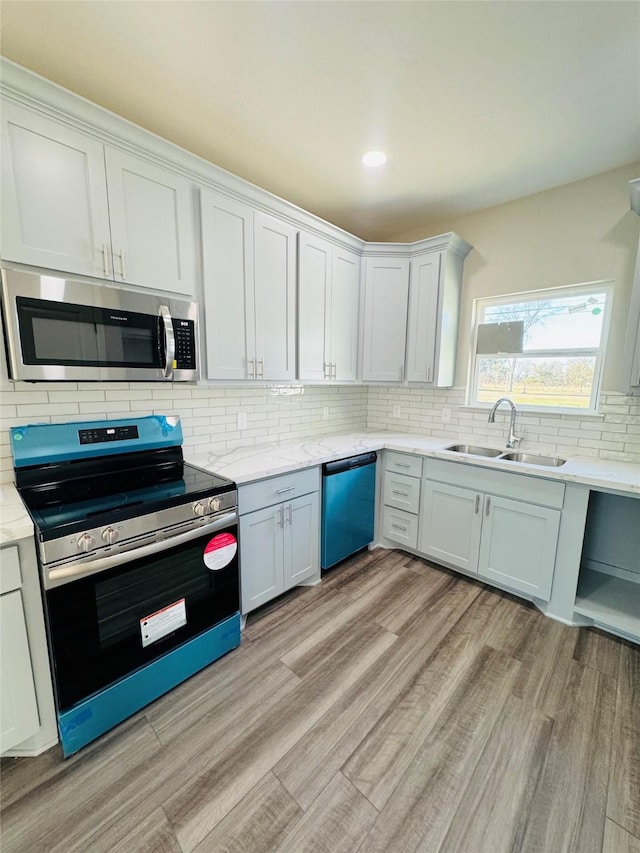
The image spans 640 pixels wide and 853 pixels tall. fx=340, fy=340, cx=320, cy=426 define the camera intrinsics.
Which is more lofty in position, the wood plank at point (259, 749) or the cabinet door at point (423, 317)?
the cabinet door at point (423, 317)

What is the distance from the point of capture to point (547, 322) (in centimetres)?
257

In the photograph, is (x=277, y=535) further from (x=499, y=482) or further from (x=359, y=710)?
(x=499, y=482)

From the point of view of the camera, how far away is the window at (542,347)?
2373 mm

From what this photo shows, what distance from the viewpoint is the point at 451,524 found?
2.52 m

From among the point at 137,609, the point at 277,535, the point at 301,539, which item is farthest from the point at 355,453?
the point at 137,609

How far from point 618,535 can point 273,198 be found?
10.6 feet

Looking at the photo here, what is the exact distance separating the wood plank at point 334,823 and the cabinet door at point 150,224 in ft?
7.39

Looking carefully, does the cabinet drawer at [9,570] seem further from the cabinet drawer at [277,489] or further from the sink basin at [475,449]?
the sink basin at [475,449]

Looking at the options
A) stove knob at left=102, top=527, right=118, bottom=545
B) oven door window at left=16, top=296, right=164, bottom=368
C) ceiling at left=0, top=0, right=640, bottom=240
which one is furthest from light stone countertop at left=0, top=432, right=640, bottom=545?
ceiling at left=0, top=0, right=640, bottom=240

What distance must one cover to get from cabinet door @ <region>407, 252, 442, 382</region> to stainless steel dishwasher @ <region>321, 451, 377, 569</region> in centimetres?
83

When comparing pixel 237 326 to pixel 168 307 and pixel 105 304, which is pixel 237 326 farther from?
pixel 105 304

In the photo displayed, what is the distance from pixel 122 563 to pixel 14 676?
0.48 m

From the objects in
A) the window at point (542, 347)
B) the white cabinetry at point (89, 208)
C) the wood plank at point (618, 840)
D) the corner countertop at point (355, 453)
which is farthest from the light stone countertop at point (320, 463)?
the wood plank at point (618, 840)

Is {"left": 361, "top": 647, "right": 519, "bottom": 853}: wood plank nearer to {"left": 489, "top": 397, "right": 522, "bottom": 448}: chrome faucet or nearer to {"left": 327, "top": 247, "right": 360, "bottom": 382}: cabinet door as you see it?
{"left": 489, "top": 397, "right": 522, "bottom": 448}: chrome faucet
